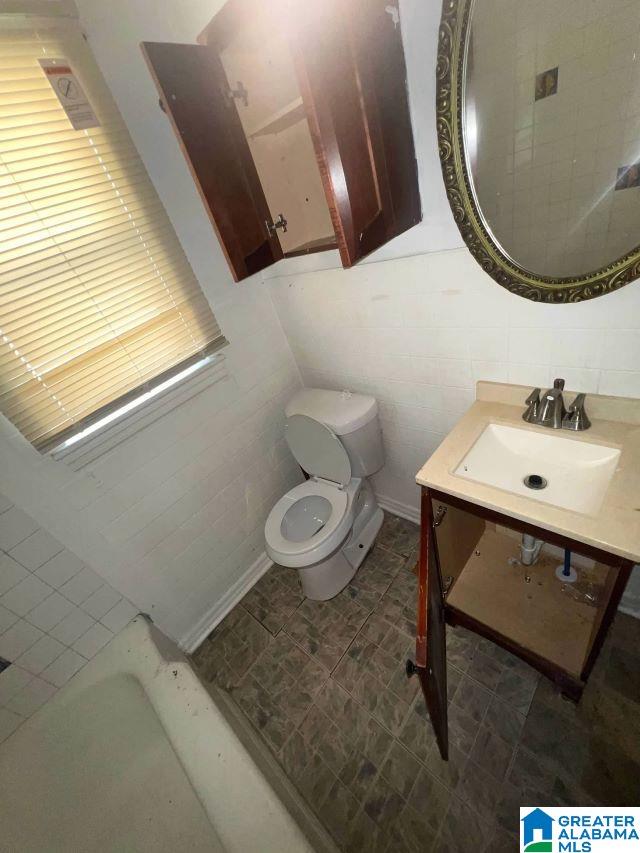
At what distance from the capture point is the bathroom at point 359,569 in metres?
0.98

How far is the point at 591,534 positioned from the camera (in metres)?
0.77

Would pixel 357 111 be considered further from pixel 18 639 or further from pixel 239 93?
pixel 18 639

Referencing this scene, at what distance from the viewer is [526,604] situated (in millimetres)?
1315

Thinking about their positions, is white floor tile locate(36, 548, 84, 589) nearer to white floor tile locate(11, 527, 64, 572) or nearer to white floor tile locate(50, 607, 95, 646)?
white floor tile locate(11, 527, 64, 572)

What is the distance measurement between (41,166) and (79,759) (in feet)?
6.72

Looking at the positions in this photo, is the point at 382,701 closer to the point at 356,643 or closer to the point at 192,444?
the point at 356,643

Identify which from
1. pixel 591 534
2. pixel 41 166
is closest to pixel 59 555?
pixel 41 166

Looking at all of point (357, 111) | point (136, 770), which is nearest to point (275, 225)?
point (357, 111)

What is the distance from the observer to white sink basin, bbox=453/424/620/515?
94 cm

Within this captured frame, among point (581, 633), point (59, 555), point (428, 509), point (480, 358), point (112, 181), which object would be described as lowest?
point (581, 633)

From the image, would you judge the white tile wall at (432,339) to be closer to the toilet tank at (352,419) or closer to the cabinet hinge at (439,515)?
the toilet tank at (352,419)

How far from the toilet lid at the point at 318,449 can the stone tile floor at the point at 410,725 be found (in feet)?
2.13

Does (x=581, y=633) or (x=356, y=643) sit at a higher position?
(x=581, y=633)

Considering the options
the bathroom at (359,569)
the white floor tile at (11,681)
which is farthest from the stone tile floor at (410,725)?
the white floor tile at (11,681)
